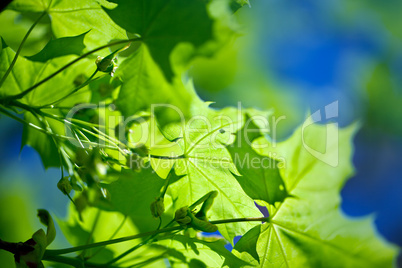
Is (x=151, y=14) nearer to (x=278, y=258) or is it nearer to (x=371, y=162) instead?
(x=278, y=258)

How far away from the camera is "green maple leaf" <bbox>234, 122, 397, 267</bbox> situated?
0.29 metres

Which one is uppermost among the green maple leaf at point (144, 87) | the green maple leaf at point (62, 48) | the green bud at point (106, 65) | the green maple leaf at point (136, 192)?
the green maple leaf at point (62, 48)

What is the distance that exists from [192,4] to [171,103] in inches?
A: 2.5

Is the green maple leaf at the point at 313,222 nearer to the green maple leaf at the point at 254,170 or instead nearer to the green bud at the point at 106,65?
the green maple leaf at the point at 254,170

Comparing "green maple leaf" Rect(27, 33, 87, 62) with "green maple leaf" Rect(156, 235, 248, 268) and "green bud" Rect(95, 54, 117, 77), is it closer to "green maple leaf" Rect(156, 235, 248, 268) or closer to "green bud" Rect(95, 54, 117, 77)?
"green bud" Rect(95, 54, 117, 77)

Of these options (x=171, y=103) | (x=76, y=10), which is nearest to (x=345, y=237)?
(x=171, y=103)

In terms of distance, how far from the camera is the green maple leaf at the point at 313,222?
11.6 inches

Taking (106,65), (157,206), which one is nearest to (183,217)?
(157,206)

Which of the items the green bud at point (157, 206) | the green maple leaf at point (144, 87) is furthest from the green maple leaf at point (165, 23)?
the green bud at point (157, 206)

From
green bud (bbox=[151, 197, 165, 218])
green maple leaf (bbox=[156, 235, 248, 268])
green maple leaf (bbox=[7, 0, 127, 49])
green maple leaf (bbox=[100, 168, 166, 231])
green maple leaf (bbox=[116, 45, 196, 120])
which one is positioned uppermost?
green maple leaf (bbox=[7, 0, 127, 49])

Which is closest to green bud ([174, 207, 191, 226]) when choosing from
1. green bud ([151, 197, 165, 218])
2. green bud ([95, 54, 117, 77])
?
green bud ([151, 197, 165, 218])

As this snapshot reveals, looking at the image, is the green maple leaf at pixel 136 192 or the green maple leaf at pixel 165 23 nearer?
the green maple leaf at pixel 165 23

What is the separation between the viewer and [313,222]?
32cm

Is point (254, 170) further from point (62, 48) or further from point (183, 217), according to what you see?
point (62, 48)
